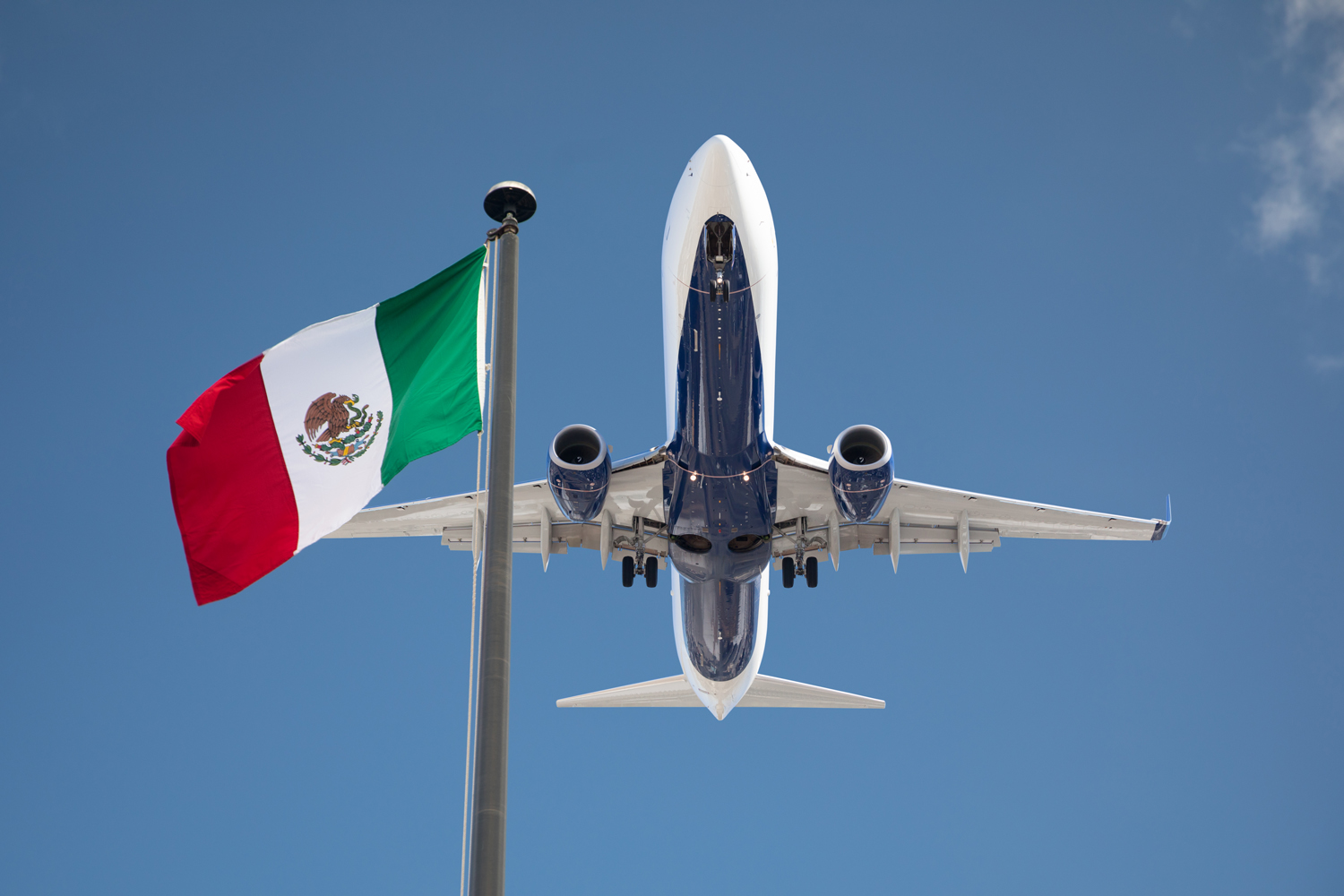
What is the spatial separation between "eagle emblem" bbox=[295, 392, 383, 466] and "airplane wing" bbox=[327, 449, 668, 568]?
12.9 m

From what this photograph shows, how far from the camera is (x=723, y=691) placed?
25.0m

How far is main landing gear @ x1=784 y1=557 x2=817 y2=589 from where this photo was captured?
23.8 meters

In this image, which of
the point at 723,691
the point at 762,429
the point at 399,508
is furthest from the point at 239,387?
the point at 723,691

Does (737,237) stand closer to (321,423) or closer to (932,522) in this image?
(932,522)

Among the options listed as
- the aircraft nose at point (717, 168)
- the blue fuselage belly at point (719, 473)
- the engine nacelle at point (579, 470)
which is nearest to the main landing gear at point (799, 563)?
the blue fuselage belly at point (719, 473)

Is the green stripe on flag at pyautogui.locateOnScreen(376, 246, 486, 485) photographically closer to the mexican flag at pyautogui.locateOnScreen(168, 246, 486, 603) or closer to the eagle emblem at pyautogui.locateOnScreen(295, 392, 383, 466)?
the mexican flag at pyautogui.locateOnScreen(168, 246, 486, 603)

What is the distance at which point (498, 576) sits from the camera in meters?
6.50

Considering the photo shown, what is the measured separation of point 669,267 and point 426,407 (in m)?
9.97

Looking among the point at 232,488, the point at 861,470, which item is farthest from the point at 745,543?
the point at 232,488

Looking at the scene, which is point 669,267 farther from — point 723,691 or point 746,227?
point 723,691

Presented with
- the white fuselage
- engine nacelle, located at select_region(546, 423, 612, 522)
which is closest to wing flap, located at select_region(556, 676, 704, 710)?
engine nacelle, located at select_region(546, 423, 612, 522)

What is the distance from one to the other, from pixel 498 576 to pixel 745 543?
15.7 metres

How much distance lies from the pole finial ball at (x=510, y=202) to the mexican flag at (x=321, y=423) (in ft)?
3.75

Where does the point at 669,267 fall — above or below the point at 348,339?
above
